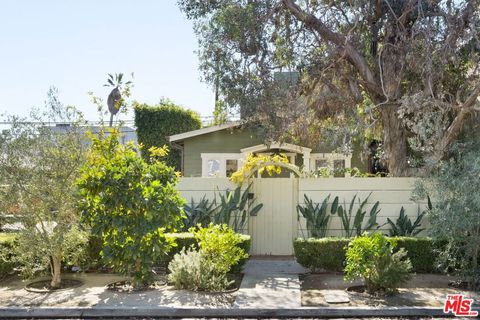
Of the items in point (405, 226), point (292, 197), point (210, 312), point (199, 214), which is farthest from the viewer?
point (292, 197)

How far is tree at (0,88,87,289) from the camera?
31.0 ft

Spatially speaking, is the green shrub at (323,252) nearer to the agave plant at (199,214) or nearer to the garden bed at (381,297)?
the garden bed at (381,297)

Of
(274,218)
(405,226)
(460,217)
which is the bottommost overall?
(405,226)

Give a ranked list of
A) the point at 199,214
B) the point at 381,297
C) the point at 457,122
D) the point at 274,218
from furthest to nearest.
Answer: the point at 274,218 < the point at 199,214 < the point at 457,122 < the point at 381,297

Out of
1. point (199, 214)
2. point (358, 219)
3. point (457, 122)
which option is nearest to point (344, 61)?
point (457, 122)

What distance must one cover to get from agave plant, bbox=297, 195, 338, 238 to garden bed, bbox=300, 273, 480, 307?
1.61 meters

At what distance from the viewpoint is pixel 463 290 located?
30.3 feet

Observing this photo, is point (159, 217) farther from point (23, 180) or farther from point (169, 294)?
point (23, 180)

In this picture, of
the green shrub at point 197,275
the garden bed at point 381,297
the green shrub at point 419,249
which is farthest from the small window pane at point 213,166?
the green shrub at point 197,275

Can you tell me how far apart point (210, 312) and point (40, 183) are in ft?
12.5

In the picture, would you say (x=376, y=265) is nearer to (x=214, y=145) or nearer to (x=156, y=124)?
(x=214, y=145)

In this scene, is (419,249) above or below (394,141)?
below

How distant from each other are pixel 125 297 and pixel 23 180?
276 cm

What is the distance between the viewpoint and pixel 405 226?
1180 centimetres
